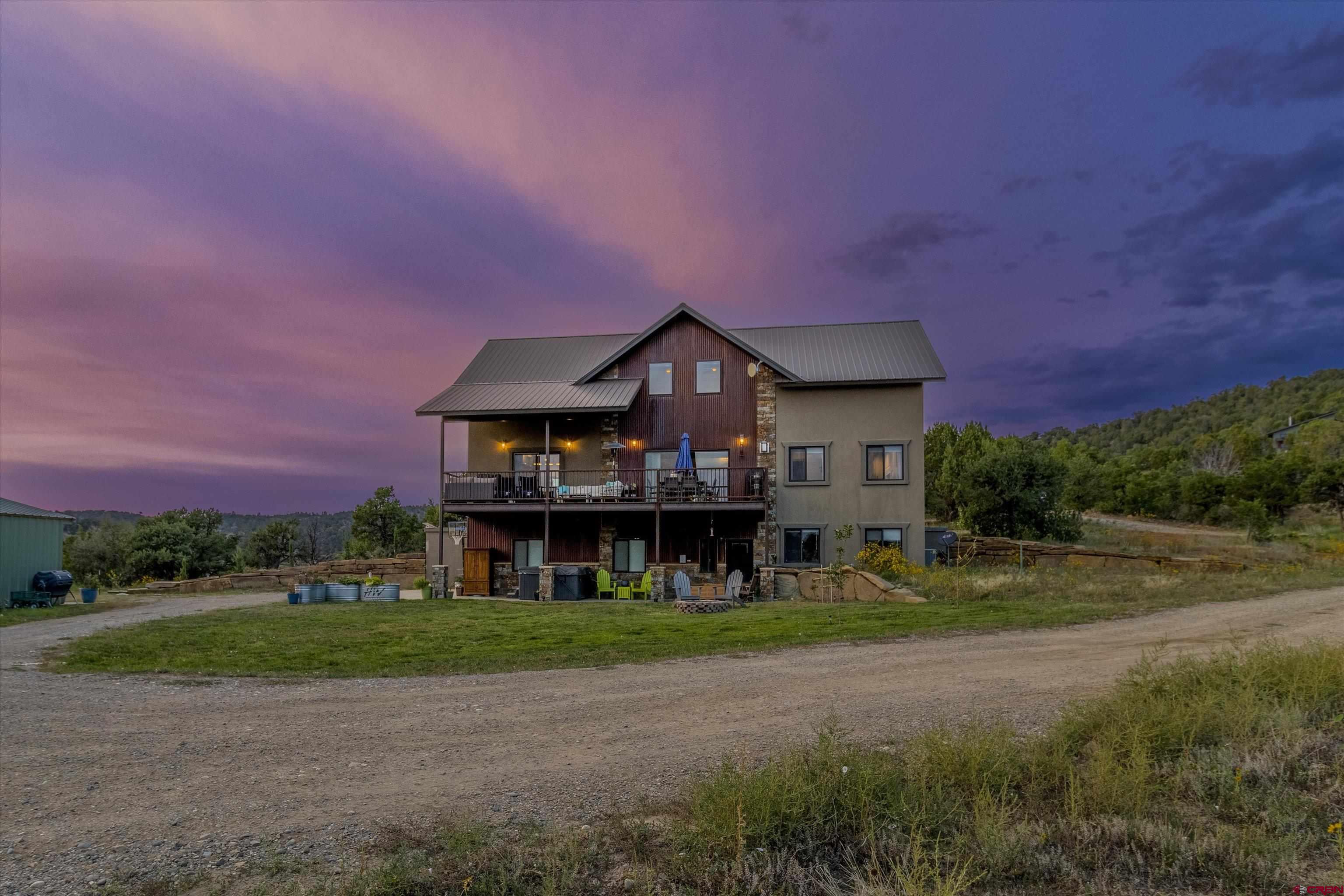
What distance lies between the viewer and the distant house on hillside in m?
59.4

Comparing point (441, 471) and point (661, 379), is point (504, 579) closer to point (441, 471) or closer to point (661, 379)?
point (441, 471)

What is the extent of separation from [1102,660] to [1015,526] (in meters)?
23.8

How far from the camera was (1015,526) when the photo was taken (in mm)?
31344

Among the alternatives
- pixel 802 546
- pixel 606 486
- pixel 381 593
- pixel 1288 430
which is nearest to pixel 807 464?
pixel 802 546

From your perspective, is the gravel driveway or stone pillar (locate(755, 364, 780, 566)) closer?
the gravel driveway

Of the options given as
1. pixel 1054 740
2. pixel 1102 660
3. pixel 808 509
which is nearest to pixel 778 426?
pixel 808 509

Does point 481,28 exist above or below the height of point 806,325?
above

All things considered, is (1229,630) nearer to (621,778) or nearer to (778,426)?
(621,778)

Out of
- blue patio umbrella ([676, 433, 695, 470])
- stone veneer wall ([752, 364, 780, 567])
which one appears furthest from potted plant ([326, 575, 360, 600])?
stone veneer wall ([752, 364, 780, 567])

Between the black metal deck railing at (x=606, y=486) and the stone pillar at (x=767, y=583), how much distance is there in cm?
240

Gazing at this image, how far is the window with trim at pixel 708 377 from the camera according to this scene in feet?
83.4

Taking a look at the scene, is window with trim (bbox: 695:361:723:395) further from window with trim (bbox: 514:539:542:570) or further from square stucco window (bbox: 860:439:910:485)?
window with trim (bbox: 514:539:542:570)

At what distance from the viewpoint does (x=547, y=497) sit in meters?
22.7

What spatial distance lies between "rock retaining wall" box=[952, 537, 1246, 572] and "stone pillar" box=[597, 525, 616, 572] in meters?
11.6
